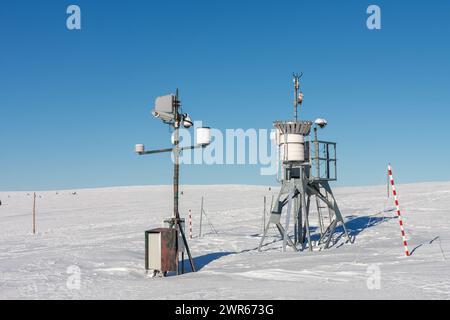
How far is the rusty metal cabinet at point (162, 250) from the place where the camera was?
1377 cm

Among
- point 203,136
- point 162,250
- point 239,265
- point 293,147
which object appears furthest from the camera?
point 293,147

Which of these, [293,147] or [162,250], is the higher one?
[293,147]

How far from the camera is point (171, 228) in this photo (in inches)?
565

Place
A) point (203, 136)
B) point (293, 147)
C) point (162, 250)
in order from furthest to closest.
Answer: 1. point (293, 147)
2. point (203, 136)
3. point (162, 250)

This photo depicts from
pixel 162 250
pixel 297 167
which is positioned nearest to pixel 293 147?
pixel 297 167

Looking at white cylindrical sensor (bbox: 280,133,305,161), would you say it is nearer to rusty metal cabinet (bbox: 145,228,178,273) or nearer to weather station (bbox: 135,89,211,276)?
weather station (bbox: 135,89,211,276)

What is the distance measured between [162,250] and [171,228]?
31.0 inches

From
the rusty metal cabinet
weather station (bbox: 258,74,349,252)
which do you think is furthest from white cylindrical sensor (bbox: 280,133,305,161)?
the rusty metal cabinet

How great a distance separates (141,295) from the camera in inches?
410

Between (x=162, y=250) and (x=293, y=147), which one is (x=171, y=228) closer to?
(x=162, y=250)

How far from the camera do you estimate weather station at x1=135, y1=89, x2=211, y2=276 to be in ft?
45.5

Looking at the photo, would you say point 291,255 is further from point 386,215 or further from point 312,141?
point 386,215

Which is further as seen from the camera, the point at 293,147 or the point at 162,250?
the point at 293,147
